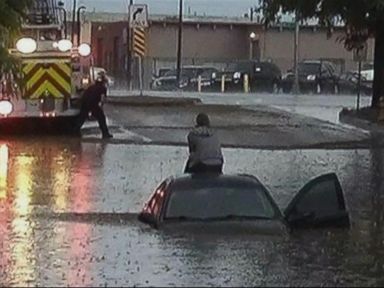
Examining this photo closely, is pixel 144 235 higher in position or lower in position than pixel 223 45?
higher

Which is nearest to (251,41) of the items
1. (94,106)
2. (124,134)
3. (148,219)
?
(124,134)

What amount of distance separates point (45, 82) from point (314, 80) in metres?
43.0

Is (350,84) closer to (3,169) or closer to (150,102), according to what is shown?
(150,102)

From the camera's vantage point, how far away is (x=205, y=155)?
59.3 ft

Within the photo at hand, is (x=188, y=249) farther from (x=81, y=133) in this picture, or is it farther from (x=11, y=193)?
(x=81, y=133)

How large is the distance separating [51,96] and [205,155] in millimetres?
13294

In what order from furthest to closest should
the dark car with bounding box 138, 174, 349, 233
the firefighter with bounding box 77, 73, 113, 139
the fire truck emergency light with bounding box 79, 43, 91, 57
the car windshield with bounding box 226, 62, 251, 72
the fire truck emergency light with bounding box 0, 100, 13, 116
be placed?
1. the car windshield with bounding box 226, 62, 251, 72
2. the fire truck emergency light with bounding box 79, 43, 91, 57
3. the firefighter with bounding box 77, 73, 113, 139
4. the fire truck emergency light with bounding box 0, 100, 13, 116
5. the dark car with bounding box 138, 174, 349, 233

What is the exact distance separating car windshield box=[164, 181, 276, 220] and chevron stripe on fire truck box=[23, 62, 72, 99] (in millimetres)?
14442

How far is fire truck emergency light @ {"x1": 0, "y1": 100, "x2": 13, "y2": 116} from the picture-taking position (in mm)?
29359

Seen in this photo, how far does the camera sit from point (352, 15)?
126ft

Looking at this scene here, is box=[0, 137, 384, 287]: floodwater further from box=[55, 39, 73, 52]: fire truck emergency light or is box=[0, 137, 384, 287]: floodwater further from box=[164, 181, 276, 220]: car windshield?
box=[55, 39, 73, 52]: fire truck emergency light

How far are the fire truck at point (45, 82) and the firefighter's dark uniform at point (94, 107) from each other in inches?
14.9

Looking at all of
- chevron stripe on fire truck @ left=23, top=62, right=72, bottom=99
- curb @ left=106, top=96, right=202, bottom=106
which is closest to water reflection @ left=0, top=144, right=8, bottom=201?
chevron stripe on fire truck @ left=23, top=62, right=72, bottom=99

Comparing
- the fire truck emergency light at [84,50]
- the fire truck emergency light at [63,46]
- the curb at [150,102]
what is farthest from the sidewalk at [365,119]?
the fire truck emergency light at [63,46]
